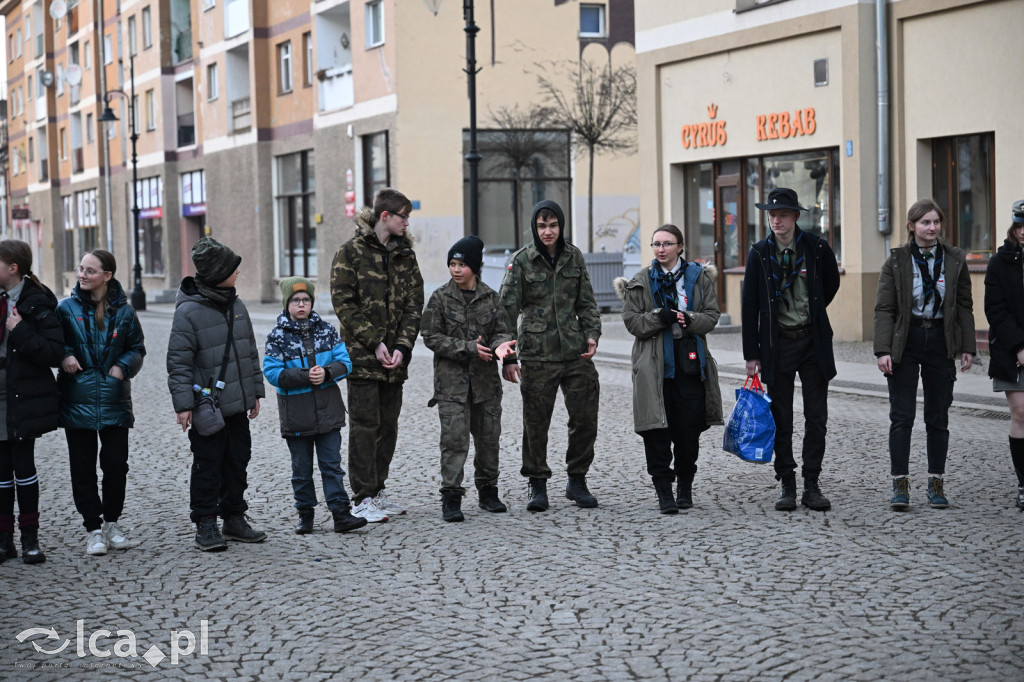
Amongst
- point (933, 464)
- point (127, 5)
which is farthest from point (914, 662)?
point (127, 5)

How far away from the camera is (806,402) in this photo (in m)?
8.03

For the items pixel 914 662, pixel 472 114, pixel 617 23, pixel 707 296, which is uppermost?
pixel 617 23

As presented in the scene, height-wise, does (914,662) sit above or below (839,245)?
below

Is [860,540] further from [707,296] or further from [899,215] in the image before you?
[899,215]

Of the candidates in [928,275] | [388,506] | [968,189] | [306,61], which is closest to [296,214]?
[306,61]

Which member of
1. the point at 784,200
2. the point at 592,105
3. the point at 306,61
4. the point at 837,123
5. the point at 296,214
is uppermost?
the point at 306,61

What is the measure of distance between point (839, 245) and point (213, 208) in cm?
2826

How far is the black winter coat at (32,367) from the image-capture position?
6.95 meters

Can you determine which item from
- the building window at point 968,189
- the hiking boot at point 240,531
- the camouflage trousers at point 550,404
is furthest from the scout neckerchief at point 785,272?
the building window at point 968,189

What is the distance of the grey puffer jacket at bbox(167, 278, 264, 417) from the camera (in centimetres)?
717

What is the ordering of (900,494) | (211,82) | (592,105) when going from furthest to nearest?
(211,82) < (592,105) < (900,494)

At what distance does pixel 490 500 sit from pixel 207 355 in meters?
1.94

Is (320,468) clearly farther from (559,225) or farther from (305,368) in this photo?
(559,225)

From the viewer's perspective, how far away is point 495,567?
6.61 m
